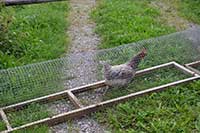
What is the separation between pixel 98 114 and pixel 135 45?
132 centimetres

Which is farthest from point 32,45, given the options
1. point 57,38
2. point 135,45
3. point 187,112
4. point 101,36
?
point 187,112

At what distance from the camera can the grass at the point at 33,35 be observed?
224 inches

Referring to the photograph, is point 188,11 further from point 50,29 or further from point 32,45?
point 32,45

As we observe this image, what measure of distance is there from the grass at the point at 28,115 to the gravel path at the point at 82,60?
15 centimetres

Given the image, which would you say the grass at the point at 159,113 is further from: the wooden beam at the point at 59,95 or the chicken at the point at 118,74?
the wooden beam at the point at 59,95

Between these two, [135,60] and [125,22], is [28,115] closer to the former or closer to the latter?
[135,60]

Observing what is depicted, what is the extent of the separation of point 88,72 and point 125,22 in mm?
2062

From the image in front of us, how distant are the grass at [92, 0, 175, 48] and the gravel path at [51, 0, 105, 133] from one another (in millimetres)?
183

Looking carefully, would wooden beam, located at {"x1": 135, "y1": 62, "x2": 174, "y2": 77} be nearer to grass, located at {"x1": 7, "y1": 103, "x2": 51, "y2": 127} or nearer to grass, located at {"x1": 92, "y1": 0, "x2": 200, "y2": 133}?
grass, located at {"x1": 92, "y1": 0, "x2": 200, "y2": 133}

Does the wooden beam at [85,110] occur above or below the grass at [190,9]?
above

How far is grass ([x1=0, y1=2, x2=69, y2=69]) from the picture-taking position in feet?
18.7

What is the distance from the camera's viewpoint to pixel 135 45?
5270 mm

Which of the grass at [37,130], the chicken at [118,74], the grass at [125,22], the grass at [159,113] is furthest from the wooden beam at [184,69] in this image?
the grass at [37,130]

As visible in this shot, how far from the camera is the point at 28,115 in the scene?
4312 mm
